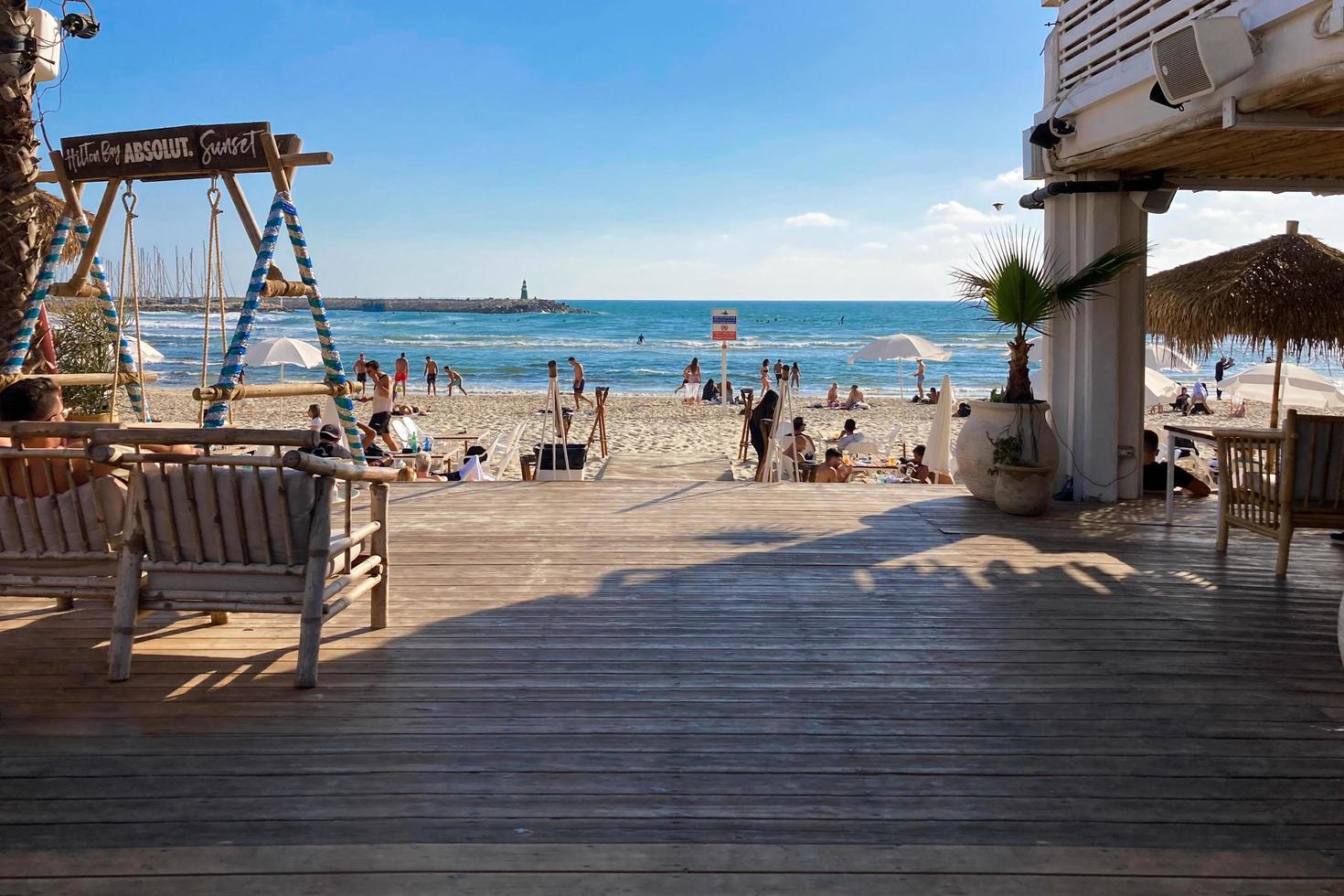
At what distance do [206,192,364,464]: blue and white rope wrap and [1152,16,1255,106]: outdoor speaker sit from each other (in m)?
3.90

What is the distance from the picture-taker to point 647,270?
89188mm

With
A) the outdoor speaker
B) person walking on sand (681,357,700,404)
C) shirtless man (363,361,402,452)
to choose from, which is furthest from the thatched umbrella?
person walking on sand (681,357,700,404)

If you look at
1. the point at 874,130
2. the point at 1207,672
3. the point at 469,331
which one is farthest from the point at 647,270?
the point at 1207,672

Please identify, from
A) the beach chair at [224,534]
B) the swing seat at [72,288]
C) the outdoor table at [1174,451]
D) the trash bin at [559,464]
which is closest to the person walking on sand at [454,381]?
the trash bin at [559,464]

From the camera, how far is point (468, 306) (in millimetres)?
96938

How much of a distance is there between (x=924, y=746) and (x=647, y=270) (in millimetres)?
88500

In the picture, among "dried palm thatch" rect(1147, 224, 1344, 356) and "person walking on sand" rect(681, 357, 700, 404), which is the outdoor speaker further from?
"person walking on sand" rect(681, 357, 700, 404)

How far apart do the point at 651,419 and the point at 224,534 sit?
17296 millimetres

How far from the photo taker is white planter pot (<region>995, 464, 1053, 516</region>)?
565 cm

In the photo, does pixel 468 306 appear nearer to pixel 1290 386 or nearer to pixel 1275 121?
pixel 1290 386

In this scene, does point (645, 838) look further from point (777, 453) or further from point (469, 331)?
point (469, 331)

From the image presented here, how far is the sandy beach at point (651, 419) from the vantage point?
52.6ft

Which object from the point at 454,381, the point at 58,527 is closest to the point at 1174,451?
the point at 58,527

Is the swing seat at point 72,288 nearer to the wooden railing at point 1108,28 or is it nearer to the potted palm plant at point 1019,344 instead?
the potted palm plant at point 1019,344
